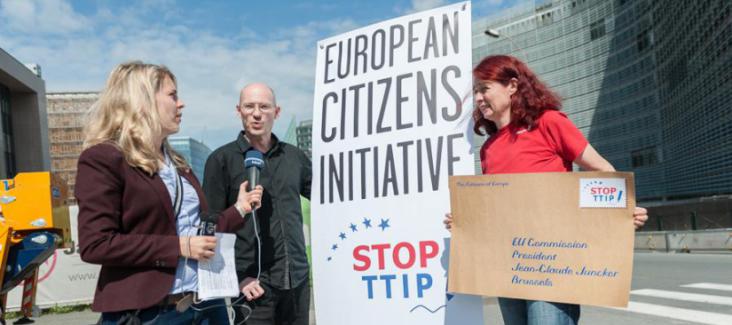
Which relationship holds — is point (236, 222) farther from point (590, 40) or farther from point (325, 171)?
point (590, 40)

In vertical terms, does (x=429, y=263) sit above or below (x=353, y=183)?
below

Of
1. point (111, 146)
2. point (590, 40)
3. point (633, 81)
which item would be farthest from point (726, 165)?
point (111, 146)

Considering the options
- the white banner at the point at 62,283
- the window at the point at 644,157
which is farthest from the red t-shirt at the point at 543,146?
the window at the point at 644,157

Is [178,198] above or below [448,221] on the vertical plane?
above

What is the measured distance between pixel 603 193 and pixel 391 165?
1.04m

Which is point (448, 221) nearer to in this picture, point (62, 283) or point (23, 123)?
point (62, 283)

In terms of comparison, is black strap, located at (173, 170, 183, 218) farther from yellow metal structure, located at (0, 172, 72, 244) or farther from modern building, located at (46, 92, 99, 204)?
modern building, located at (46, 92, 99, 204)

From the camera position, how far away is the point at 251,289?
2559 mm

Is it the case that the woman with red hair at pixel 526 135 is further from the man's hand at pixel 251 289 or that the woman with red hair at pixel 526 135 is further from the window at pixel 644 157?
the window at pixel 644 157

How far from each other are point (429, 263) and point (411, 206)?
286mm

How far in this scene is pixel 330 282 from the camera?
289 centimetres

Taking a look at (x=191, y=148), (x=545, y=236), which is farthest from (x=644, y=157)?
(x=191, y=148)

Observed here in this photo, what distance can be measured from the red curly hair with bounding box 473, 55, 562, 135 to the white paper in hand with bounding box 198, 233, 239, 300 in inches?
49.1

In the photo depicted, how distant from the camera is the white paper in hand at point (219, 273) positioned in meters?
1.96
